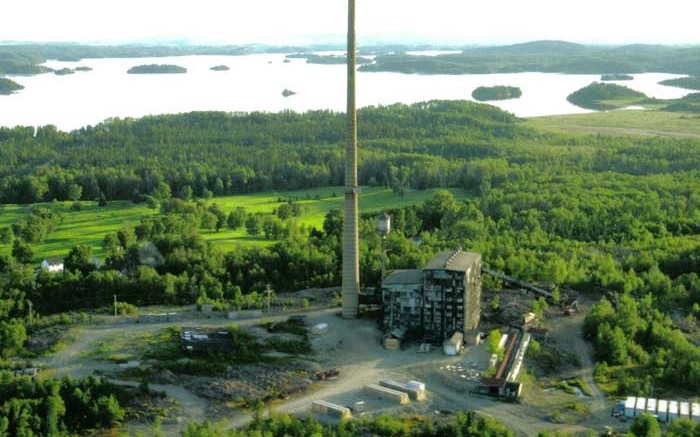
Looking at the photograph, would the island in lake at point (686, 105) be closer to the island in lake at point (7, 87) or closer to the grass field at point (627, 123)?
the grass field at point (627, 123)

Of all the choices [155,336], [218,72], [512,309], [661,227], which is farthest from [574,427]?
[218,72]

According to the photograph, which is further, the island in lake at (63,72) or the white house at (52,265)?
the island in lake at (63,72)

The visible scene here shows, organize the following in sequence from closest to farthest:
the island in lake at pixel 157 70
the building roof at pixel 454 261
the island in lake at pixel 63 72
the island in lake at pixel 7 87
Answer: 1. the building roof at pixel 454 261
2. the island in lake at pixel 7 87
3. the island in lake at pixel 63 72
4. the island in lake at pixel 157 70

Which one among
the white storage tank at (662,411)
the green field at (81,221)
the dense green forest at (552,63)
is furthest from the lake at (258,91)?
the white storage tank at (662,411)

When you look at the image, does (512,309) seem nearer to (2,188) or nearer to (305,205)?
(305,205)

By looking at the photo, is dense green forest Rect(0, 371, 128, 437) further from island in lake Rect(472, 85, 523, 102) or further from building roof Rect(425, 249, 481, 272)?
island in lake Rect(472, 85, 523, 102)

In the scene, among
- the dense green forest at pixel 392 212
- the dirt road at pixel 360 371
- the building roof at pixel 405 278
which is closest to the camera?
the dirt road at pixel 360 371

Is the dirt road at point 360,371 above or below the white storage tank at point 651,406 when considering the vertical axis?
below

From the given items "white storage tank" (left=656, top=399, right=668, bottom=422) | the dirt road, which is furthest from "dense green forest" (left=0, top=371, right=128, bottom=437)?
"white storage tank" (left=656, top=399, right=668, bottom=422)
